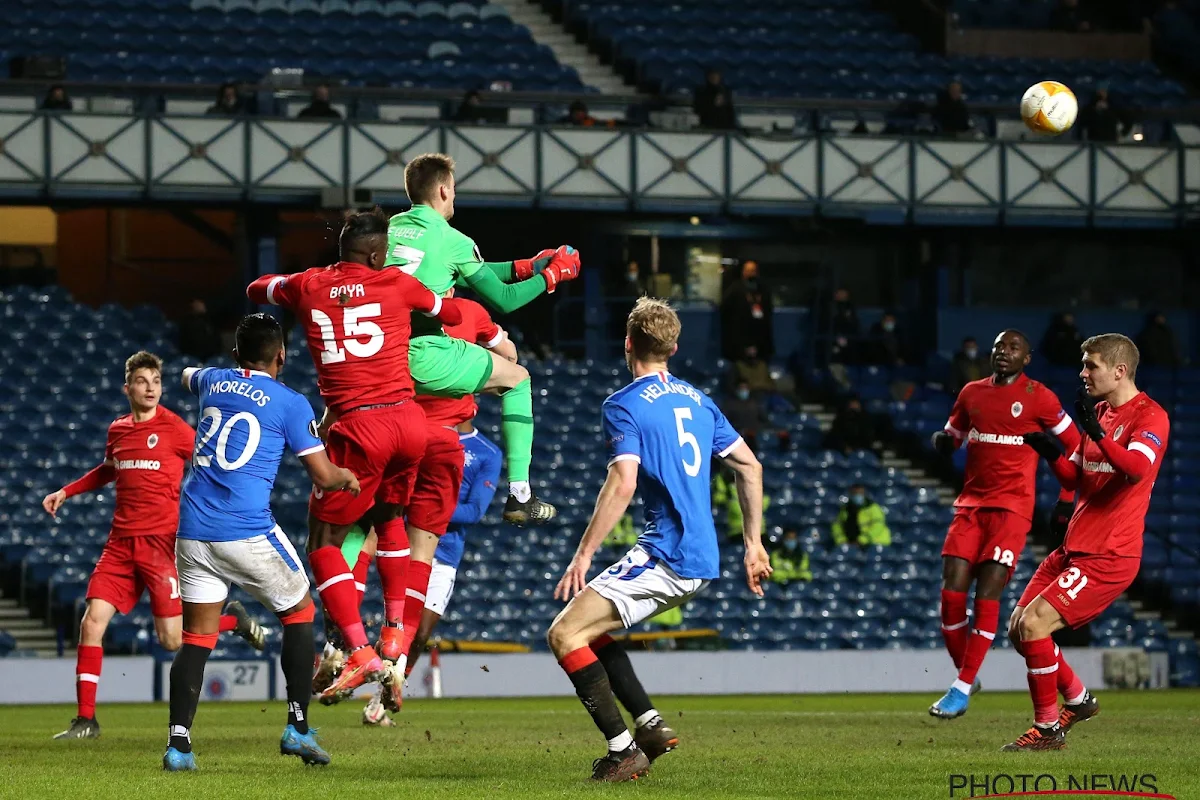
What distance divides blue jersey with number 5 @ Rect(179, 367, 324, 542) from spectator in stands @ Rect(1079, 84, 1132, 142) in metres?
22.0


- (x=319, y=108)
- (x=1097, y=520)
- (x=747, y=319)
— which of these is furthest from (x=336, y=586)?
(x=747, y=319)

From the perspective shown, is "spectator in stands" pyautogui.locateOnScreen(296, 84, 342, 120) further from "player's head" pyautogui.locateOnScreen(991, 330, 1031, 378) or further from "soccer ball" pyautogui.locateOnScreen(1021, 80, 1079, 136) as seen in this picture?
"player's head" pyautogui.locateOnScreen(991, 330, 1031, 378)

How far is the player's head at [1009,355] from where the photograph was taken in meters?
13.4

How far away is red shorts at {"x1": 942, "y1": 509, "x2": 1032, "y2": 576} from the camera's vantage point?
13.8m

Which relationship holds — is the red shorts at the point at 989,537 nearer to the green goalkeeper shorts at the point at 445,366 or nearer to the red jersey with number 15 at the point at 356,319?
the green goalkeeper shorts at the point at 445,366

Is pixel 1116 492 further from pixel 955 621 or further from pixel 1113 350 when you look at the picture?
pixel 955 621

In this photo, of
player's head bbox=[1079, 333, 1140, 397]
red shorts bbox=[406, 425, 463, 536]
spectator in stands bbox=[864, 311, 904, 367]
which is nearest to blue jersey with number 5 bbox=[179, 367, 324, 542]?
red shorts bbox=[406, 425, 463, 536]

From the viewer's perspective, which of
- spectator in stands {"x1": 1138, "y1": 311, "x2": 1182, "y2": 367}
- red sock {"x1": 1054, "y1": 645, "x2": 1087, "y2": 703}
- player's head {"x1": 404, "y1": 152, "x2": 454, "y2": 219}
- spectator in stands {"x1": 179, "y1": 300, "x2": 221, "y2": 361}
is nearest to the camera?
player's head {"x1": 404, "y1": 152, "x2": 454, "y2": 219}

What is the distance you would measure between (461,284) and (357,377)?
1.27m

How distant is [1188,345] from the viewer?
32.4m

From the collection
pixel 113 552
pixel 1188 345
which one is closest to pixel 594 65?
pixel 1188 345

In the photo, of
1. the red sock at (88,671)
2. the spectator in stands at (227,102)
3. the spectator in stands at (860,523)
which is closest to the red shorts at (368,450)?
the red sock at (88,671)

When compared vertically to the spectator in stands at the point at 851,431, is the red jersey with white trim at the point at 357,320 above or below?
above

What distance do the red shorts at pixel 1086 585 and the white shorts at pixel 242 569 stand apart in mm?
4304
